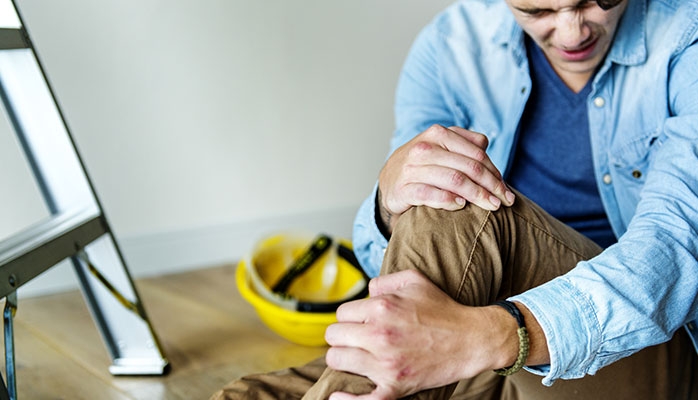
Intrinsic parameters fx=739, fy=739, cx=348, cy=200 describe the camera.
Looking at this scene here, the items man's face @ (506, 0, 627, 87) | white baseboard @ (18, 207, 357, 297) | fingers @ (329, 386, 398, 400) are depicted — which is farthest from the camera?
white baseboard @ (18, 207, 357, 297)

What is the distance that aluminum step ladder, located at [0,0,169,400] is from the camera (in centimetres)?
122

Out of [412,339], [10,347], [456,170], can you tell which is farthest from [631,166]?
[10,347]

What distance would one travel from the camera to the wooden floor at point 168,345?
1.50 m

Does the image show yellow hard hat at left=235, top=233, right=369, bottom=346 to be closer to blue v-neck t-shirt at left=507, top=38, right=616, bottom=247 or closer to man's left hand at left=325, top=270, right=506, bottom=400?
blue v-neck t-shirt at left=507, top=38, right=616, bottom=247

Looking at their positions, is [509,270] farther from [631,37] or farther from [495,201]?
[631,37]

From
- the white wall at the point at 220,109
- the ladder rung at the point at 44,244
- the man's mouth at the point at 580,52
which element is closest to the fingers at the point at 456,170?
the man's mouth at the point at 580,52

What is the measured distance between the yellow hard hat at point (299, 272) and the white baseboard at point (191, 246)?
148 mm

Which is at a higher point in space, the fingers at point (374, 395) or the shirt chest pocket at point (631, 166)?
the fingers at point (374, 395)

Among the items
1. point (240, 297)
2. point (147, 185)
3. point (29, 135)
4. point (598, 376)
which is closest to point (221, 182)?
point (147, 185)

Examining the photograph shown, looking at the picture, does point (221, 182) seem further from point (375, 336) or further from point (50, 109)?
point (375, 336)

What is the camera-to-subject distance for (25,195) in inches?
74.4

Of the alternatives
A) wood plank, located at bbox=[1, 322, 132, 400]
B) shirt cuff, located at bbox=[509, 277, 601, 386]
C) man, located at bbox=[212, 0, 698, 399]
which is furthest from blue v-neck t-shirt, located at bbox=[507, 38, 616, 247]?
wood plank, located at bbox=[1, 322, 132, 400]

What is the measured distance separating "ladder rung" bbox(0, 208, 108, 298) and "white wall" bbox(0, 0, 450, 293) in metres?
0.61

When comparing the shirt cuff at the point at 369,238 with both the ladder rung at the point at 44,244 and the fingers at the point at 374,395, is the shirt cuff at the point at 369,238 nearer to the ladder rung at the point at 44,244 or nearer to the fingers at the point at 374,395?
the fingers at the point at 374,395
